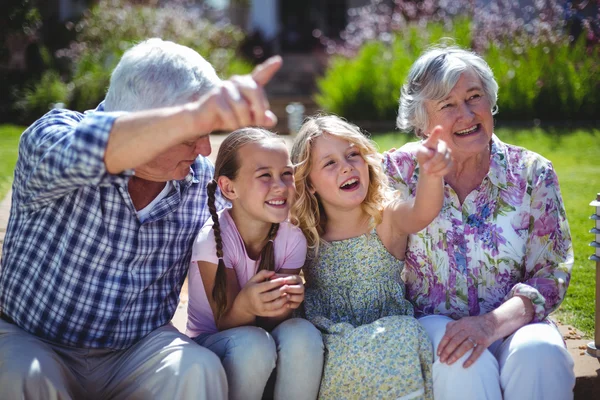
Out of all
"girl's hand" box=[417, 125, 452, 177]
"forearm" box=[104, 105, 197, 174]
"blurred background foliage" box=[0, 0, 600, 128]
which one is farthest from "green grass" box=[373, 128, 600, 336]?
"forearm" box=[104, 105, 197, 174]

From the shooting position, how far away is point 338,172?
2.83m

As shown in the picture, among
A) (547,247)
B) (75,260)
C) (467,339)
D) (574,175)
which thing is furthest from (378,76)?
(75,260)

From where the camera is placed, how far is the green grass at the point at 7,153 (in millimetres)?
5748

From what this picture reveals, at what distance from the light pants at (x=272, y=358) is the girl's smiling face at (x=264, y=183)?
0.47m

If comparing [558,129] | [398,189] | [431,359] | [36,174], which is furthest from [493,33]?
[36,174]

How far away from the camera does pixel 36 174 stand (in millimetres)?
2125

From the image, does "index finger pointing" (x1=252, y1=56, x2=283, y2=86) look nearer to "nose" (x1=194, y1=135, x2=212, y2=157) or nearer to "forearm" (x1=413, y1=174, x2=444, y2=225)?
"nose" (x1=194, y1=135, x2=212, y2=157)

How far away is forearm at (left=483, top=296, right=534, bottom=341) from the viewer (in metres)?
2.49

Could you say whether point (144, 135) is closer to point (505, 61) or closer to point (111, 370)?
point (111, 370)

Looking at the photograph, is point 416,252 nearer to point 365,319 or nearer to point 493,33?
point 365,319

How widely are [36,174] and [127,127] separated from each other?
0.44 m

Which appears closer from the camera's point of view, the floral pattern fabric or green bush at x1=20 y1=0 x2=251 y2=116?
the floral pattern fabric

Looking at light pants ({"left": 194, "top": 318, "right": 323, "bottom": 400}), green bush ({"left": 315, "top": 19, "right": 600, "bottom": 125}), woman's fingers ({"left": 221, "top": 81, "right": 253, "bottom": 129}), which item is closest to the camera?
woman's fingers ({"left": 221, "top": 81, "right": 253, "bottom": 129})

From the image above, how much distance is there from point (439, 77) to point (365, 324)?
3.55 feet
